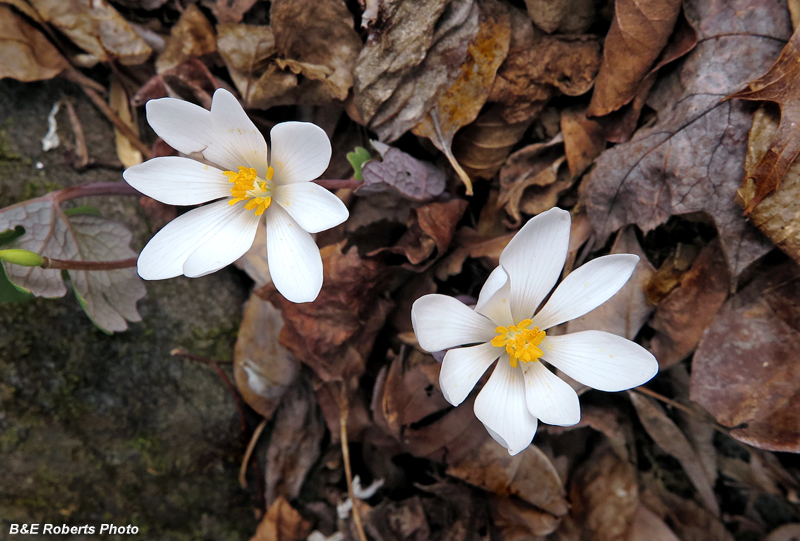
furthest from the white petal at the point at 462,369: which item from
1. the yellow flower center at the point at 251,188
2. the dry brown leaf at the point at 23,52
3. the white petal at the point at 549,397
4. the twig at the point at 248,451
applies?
the dry brown leaf at the point at 23,52

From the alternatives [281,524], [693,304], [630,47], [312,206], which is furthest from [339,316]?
[630,47]

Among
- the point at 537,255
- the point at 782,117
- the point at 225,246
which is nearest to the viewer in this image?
the point at 782,117

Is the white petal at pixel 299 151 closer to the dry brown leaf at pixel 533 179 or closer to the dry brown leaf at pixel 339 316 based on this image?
the dry brown leaf at pixel 339 316

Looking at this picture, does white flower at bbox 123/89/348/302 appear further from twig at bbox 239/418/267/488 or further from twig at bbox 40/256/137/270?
twig at bbox 239/418/267/488

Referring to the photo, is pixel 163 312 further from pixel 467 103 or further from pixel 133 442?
pixel 467 103

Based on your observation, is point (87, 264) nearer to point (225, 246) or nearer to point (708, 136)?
point (225, 246)

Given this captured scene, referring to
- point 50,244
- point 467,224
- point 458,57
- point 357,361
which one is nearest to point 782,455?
point 467,224
